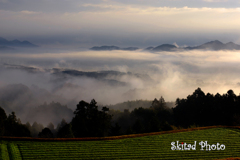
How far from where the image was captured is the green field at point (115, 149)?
21156mm

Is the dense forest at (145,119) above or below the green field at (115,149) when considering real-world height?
above

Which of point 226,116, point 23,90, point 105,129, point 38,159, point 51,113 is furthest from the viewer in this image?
point 23,90

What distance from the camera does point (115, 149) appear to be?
23000 millimetres

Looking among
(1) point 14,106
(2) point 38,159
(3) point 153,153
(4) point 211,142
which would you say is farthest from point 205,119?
(1) point 14,106

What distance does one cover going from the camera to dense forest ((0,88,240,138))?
101ft

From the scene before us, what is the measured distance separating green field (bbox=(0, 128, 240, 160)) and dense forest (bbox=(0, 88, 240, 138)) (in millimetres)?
4719

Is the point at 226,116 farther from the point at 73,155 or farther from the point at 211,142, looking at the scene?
the point at 73,155

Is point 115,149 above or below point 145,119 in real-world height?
below

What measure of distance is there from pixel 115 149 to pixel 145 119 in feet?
91.4

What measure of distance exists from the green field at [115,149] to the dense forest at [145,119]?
4719 mm

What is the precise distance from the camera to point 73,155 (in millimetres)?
21281

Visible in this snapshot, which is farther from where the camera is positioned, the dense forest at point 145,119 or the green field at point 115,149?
the dense forest at point 145,119

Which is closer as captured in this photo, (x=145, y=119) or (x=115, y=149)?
(x=115, y=149)

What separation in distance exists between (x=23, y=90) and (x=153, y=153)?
629 feet
